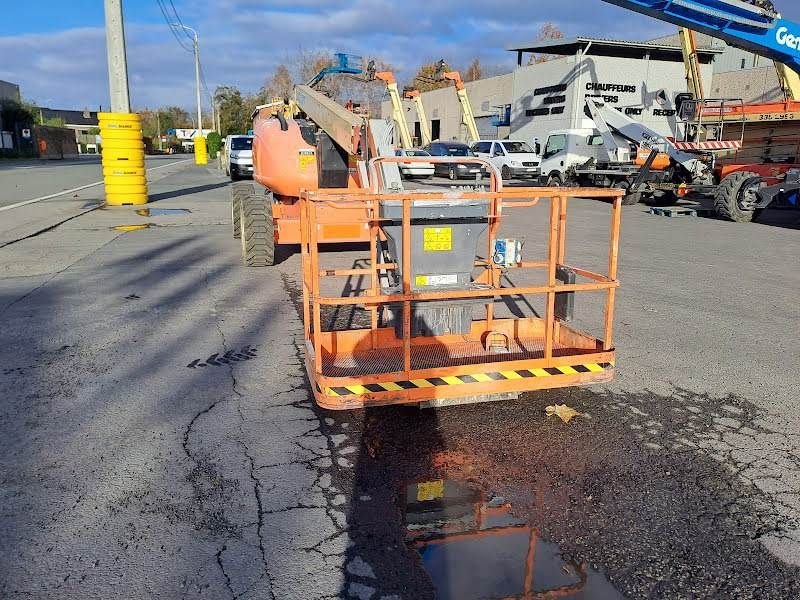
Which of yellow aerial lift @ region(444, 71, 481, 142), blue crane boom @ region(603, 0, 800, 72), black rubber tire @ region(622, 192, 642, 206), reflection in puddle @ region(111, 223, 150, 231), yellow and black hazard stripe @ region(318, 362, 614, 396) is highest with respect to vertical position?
yellow aerial lift @ region(444, 71, 481, 142)

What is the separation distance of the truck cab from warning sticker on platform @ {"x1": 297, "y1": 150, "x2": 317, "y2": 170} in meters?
14.4

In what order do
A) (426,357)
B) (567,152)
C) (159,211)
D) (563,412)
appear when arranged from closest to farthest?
(563,412), (426,357), (159,211), (567,152)

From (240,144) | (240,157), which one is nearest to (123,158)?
(240,157)

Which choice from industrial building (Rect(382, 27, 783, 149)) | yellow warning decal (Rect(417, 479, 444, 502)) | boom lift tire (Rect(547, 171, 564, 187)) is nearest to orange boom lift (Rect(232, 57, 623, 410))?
yellow warning decal (Rect(417, 479, 444, 502))

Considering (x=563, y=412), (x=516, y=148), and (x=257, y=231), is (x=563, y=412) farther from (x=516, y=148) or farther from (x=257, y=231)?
(x=516, y=148)

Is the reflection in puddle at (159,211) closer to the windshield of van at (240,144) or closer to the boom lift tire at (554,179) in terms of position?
the windshield of van at (240,144)

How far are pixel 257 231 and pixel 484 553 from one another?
6826 millimetres

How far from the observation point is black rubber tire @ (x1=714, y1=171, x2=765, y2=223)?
15.0 meters

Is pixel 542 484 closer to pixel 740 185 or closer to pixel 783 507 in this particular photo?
pixel 783 507

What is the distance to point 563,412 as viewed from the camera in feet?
14.7

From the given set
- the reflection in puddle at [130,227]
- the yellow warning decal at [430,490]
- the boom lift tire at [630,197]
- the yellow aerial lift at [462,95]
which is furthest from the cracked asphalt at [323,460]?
the yellow aerial lift at [462,95]

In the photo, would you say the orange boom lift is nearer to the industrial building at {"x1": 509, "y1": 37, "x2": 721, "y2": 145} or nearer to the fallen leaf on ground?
the fallen leaf on ground

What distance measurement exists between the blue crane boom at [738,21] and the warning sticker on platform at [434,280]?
5.70 m

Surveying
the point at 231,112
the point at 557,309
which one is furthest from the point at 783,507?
the point at 231,112
